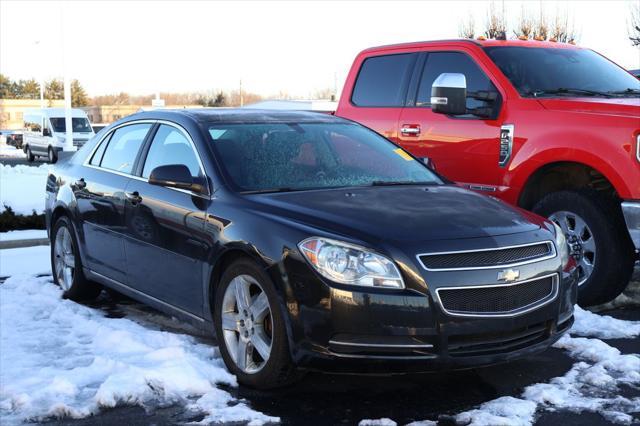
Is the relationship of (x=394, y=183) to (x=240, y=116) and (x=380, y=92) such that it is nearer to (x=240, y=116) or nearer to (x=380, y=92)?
(x=240, y=116)

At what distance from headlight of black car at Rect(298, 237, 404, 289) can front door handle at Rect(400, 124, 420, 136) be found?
358 centimetres

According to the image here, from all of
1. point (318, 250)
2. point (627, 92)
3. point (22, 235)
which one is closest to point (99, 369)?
point (318, 250)

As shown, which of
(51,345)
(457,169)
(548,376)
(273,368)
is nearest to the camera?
(273,368)

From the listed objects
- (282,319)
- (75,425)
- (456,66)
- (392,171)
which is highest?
(456,66)

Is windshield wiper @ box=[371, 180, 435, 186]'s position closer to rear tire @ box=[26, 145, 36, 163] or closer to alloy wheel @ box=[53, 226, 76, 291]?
alloy wheel @ box=[53, 226, 76, 291]

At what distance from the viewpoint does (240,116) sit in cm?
572

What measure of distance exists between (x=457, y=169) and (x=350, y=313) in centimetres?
343

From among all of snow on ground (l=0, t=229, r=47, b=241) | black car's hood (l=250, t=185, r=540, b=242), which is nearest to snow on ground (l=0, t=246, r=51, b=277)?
snow on ground (l=0, t=229, r=47, b=241)

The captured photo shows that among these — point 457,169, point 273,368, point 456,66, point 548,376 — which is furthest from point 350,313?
point 456,66

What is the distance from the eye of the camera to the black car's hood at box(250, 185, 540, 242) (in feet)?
13.9

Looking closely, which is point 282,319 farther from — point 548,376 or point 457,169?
point 457,169

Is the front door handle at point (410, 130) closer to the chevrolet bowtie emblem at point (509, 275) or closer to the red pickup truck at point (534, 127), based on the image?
the red pickup truck at point (534, 127)

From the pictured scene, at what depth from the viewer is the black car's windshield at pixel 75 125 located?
34.6 meters

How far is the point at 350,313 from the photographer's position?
13.2ft
